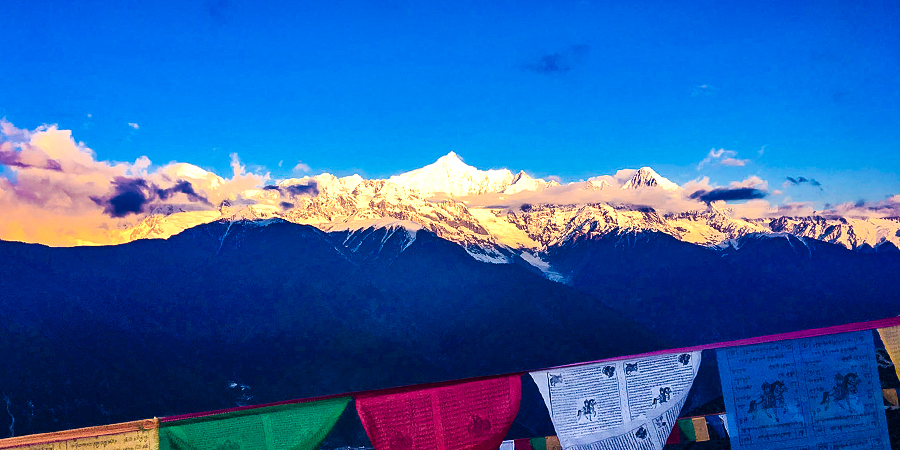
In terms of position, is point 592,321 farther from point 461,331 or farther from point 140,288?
point 140,288

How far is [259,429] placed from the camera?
7.25 m

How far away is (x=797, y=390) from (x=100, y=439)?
7903 millimetres

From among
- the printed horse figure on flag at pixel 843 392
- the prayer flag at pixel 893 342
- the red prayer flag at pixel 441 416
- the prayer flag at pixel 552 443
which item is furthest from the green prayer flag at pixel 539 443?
the prayer flag at pixel 893 342

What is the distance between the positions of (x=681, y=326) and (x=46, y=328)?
537 ft

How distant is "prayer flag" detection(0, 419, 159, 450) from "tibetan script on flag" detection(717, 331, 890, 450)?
6.56 meters

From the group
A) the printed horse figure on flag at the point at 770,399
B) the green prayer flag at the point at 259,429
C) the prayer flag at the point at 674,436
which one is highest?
the green prayer flag at the point at 259,429

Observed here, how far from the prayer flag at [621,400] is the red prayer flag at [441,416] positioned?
0.67 meters

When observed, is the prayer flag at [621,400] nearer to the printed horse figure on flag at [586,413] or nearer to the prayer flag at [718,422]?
the printed horse figure on flag at [586,413]

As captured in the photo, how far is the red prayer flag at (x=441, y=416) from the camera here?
7531 millimetres

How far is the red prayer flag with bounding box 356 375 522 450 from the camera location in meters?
7.53

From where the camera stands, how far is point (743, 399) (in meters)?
7.93

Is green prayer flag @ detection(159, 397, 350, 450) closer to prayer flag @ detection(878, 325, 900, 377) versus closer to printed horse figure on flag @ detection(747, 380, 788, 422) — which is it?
printed horse figure on flag @ detection(747, 380, 788, 422)

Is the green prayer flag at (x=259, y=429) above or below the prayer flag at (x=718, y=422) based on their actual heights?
above

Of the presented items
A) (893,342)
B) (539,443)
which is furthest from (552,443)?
(893,342)
